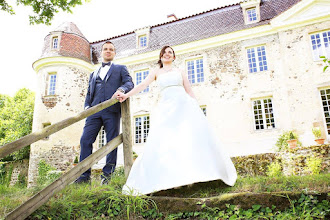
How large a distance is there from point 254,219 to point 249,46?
48.6 ft

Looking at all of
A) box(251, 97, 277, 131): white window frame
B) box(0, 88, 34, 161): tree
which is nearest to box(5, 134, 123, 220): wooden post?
box(251, 97, 277, 131): white window frame

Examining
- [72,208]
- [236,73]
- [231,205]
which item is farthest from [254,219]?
[236,73]

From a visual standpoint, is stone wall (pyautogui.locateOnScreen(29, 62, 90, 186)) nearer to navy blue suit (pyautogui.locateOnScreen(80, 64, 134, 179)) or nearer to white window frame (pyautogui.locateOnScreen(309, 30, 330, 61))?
navy blue suit (pyautogui.locateOnScreen(80, 64, 134, 179))

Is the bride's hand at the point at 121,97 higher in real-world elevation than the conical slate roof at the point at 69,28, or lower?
lower

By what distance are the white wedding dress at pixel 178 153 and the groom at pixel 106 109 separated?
0.62m

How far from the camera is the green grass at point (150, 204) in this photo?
2.47m

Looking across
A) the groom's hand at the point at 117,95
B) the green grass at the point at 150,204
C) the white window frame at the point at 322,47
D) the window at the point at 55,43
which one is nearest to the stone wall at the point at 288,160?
the white window frame at the point at 322,47

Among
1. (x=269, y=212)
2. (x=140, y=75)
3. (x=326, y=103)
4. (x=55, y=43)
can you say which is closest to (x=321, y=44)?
(x=326, y=103)

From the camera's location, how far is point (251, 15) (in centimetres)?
1664

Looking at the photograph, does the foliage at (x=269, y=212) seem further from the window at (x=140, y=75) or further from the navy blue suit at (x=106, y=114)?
the window at (x=140, y=75)

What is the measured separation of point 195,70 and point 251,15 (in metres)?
4.51

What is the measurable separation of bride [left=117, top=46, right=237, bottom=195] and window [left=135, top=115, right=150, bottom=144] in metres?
13.1

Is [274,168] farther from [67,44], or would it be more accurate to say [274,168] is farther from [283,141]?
[67,44]

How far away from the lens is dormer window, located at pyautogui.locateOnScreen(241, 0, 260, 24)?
16438 millimetres
